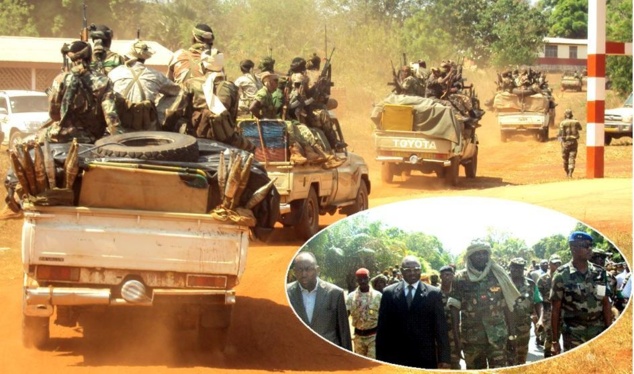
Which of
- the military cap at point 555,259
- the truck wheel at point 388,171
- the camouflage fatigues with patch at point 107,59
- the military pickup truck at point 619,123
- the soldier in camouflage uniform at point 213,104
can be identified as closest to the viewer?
the military cap at point 555,259

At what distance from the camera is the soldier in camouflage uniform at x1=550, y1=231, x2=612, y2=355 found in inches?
146

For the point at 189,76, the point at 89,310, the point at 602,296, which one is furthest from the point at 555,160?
the point at 602,296

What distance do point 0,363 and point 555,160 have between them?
25307 mm

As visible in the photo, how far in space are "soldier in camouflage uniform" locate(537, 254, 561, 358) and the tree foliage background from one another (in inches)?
1654

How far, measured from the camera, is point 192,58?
11375mm

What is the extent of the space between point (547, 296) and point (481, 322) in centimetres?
30

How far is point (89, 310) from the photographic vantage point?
8.79 m

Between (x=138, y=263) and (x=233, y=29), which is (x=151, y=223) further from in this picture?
(x=233, y=29)

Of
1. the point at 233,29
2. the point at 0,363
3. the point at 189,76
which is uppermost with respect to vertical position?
the point at 233,29

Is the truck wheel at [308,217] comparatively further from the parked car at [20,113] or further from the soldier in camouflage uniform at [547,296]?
the parked car at [20,113]

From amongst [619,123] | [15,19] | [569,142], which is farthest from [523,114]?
[15,19]

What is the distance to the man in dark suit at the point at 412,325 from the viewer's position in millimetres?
3551

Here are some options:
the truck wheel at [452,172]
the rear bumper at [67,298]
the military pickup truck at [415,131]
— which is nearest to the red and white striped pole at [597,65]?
the rear bumper at [67,298]

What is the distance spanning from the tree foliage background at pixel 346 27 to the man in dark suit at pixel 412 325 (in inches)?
1659
